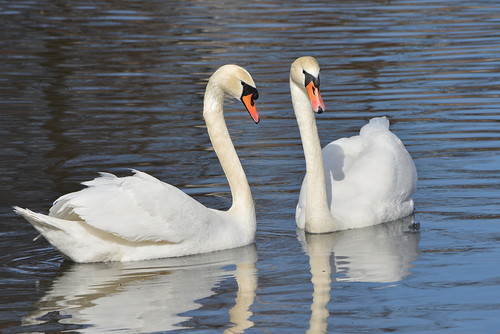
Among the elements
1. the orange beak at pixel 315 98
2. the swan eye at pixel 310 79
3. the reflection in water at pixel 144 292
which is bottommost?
the reflection in water at pixel 144 292

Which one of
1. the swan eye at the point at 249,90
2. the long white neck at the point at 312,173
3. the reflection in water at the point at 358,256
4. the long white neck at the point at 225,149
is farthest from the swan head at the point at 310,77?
the reflection in water at the point at 358,256

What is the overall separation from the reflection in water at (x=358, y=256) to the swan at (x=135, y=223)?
619 mm

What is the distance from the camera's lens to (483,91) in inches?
614

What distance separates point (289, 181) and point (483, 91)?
5257mm

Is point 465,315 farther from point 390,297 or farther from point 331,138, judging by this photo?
point 331,138

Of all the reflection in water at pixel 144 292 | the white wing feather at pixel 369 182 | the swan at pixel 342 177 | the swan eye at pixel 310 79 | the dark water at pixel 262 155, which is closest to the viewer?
the reflection in water at pixel 144 292

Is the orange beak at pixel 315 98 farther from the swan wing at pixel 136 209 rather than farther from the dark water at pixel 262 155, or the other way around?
the swan wing at pixel 136 209

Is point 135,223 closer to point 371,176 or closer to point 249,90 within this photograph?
point 249,90

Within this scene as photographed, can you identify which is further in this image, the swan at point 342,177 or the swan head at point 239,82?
the swan at point 342,177

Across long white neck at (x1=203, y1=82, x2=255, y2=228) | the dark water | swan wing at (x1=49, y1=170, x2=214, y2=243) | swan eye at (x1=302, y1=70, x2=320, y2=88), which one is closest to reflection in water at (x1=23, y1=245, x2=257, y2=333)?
the dark water

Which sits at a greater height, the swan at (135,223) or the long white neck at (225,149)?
the long white neck at (225,149)

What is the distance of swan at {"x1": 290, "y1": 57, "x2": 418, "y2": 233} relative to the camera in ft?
31.4

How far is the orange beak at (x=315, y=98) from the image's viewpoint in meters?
9.30

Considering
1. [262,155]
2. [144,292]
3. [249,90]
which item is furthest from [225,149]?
[262,155]
